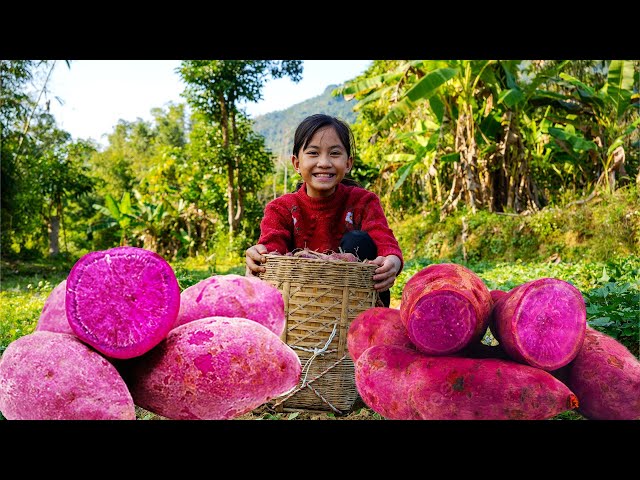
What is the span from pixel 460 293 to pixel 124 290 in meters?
0.59

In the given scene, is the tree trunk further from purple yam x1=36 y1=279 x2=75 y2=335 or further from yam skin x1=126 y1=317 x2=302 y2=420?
yam skin x1=126 y1=317 x2=302 y2=420

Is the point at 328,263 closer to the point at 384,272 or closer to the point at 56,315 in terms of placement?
the point at 384,272

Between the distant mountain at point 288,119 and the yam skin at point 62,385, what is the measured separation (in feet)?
3.74

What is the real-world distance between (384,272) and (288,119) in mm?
1492

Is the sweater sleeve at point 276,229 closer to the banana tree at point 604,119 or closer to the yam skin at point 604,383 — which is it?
the yam skin at point 604,383

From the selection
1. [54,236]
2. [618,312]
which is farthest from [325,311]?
[54,236]

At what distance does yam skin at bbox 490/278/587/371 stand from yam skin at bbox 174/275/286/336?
481 millimetres

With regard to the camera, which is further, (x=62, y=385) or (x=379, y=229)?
(x=379, y=229)

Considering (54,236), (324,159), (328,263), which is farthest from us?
(54,236)

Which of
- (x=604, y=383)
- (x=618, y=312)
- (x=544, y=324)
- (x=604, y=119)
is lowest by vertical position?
(x=618, y=312)

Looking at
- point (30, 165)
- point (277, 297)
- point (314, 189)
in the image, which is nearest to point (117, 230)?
point (30, 165)

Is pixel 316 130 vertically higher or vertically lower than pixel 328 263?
higher

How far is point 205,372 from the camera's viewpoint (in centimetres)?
106

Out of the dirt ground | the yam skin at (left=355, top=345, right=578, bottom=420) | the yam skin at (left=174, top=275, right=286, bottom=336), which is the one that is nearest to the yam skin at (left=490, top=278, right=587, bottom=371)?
the yam skin at (left=355, top=345, right=578, bottom=420)
